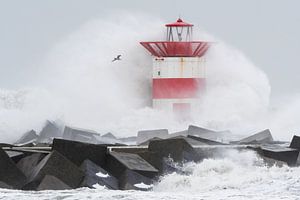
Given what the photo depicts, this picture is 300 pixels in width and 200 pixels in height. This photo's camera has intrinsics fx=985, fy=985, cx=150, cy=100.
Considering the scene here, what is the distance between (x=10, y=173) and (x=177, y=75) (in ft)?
21.6

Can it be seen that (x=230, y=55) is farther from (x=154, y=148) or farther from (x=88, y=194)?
(x=88, y=194)

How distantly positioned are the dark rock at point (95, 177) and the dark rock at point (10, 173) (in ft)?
2.30

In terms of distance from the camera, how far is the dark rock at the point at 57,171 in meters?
10.5

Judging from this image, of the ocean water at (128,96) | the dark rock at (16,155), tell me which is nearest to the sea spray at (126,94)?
the ocean water at (128,96)

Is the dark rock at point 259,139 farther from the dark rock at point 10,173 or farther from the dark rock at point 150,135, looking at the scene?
the dark rock at point 10,173

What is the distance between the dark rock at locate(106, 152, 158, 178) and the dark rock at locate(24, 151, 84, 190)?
2.06 feet

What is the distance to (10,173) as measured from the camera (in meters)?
10.8

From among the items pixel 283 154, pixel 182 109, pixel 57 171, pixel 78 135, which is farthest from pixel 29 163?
pixel 182 109

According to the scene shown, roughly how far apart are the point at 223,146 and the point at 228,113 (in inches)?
230

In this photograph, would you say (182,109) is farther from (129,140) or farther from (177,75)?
(129,140)

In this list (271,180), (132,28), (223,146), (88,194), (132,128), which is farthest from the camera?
(132,28)

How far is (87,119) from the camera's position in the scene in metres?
18.6

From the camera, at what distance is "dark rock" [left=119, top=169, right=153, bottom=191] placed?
10.8 m

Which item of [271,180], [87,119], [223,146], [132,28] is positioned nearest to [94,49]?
[132,28]
